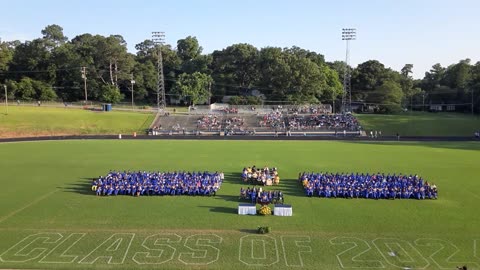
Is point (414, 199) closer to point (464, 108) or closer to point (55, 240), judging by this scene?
point (55, 240)

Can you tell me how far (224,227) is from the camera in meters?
21.4

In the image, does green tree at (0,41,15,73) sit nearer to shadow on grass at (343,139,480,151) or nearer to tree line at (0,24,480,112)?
tree line at (0,24,480,112)

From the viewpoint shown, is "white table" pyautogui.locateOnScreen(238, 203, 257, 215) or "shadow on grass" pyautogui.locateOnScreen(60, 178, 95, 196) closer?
"white table" pyautogui.locateOnScreen(238, 203, 257, 215)

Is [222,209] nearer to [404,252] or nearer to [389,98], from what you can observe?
[404,252]

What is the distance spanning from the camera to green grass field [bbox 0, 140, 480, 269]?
17.5 metres

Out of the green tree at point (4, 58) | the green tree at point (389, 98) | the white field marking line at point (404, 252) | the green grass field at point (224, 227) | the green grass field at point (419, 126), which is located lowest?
the white field marking line at point (404, 252)

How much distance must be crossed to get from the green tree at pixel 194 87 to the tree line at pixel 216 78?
0.23 meters

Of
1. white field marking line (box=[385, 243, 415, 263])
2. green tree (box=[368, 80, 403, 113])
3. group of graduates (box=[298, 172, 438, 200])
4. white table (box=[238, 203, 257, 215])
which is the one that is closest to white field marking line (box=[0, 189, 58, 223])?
white table (box=[238, 203, 257, 215])

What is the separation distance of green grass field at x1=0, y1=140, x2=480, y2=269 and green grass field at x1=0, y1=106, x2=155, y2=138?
102 feet

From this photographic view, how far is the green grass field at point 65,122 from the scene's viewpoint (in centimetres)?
6681

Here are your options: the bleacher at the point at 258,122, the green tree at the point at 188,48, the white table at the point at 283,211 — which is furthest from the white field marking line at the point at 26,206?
the green tree at the point at 188,48

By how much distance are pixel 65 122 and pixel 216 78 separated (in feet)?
148

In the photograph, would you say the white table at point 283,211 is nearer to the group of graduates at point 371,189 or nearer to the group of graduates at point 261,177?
the group of graduates at point 371,189

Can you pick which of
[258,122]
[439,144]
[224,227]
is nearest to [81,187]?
[224,227]
